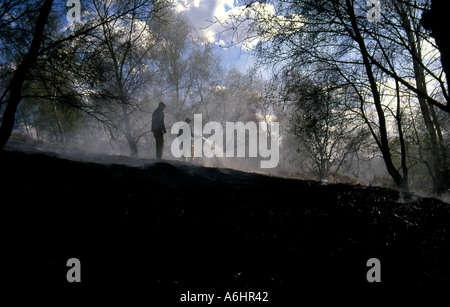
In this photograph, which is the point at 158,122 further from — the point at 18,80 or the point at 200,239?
the point at 200,239

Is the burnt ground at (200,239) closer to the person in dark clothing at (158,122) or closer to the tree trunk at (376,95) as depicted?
the tree trunk at (376,95)

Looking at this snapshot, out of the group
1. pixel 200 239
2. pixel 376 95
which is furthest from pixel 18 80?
pixel 376 95

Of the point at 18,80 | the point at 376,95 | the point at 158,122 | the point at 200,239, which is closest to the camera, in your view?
the point at 200,239

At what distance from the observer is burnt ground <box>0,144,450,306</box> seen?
66.2 inches

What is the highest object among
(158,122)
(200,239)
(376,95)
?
(376,95)

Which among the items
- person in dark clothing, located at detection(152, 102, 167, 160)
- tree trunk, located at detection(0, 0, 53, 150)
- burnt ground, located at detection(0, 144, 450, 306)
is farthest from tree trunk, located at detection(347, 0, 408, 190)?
person in dark clothing, located at detection(152, 102, 167, 160)

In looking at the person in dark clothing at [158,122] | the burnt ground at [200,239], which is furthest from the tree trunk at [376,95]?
the person in dark clothing at [158,122]

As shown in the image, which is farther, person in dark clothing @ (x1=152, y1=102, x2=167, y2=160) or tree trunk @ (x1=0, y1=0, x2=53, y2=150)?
person in dark clothing @ (x1=152, y1=102, x2=167, y2=160)

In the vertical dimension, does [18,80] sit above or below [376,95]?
below

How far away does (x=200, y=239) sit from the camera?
202 centimetres

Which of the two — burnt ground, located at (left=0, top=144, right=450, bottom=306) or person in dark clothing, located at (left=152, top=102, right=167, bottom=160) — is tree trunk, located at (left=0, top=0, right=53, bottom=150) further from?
person in dark clothing, located at (left=152, top=102, right=167, bottom=160)

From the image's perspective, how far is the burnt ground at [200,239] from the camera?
66.2 inches
